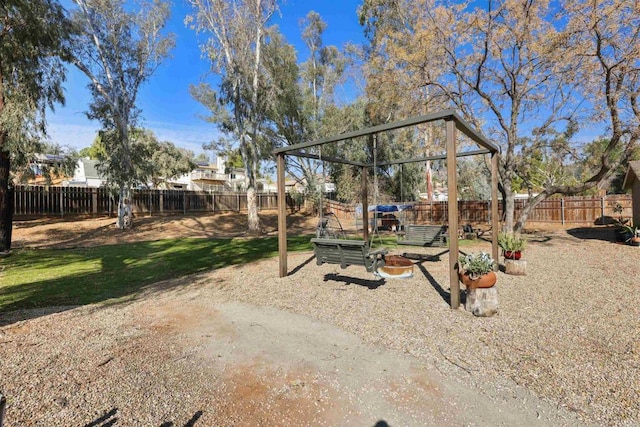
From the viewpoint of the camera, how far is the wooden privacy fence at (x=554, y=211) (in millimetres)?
18625

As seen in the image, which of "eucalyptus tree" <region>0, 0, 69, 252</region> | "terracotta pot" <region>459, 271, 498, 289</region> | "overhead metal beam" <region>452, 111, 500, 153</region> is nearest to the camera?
"terracotta pot" <region>459, 271, 498, 289</region>

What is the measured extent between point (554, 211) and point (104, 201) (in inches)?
1100

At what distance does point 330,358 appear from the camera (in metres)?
3.32

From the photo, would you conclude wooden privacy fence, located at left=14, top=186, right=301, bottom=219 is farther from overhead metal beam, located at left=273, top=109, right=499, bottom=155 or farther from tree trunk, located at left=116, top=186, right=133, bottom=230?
overhead metal beam, located at left=273, top=109, right=499, bottom=155

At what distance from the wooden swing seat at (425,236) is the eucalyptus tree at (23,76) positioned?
12.5m

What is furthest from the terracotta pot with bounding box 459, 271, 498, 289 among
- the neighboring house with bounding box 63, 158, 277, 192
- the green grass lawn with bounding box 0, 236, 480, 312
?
the neighboring house with bounding box 63, 158, 277, 192

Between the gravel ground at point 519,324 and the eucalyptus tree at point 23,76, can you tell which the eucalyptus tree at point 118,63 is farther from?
the gravel ground at point 519,324

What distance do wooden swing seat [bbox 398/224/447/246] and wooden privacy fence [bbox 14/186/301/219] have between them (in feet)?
60.1

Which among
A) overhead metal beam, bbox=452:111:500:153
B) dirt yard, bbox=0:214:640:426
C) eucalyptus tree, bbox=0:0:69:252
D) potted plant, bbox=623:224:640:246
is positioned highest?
eucalyptus tree, bbox=0:0:69:252

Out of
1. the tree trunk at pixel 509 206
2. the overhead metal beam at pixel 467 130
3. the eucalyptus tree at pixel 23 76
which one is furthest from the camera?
the tree trunk at pixel 509 206

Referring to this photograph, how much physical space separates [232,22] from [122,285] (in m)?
15.3

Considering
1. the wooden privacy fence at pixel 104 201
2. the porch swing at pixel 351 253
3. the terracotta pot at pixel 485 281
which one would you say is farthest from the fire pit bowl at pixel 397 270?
the wooden privacy fence at pixel 104 201

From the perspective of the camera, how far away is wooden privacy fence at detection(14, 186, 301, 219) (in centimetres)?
1817

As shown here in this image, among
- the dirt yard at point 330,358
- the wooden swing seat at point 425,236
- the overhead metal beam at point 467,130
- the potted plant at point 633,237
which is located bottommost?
the dirt yard at point 330,358
